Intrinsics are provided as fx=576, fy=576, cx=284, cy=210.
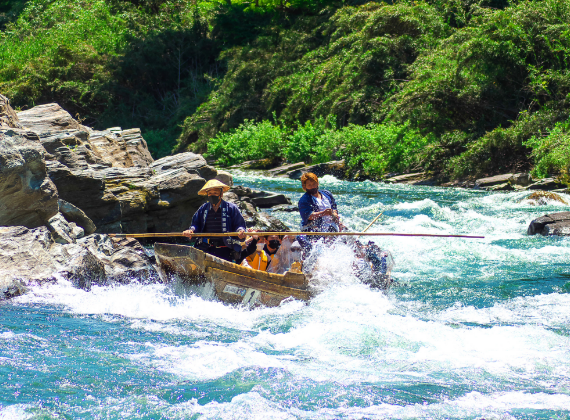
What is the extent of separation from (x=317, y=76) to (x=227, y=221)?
2258 cm

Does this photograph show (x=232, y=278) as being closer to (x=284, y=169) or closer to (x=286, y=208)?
(x=286, y=208)

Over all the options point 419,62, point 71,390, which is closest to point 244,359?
point 71,390

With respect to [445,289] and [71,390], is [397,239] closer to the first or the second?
[445,289]

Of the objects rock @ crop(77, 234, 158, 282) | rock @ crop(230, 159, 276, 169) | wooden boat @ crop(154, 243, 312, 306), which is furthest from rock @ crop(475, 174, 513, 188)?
wooden boat @ crop(154, 243, 312, 306)

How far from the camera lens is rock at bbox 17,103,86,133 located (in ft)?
40.0

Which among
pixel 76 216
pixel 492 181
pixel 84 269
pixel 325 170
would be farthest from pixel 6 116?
pixel 325 170

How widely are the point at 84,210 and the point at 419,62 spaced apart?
17.2m

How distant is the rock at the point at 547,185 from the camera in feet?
48.4

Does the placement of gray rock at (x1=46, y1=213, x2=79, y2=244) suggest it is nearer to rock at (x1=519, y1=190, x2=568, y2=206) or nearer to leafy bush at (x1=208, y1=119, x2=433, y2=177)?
rock at (x1=519, y1=190, x2=568, y2=206)

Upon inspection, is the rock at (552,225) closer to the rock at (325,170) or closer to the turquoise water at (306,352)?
the turquoise water at (306,352)

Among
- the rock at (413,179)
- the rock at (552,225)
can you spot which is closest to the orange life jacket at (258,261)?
the rock at (552,225)

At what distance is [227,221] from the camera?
706cm

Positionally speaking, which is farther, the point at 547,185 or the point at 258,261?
the point at 547,185

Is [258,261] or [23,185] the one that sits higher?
[23,185]
